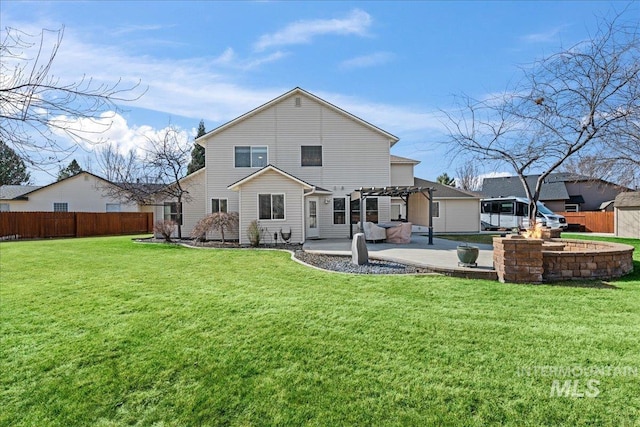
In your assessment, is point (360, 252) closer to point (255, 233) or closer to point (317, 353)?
point (317, 353)

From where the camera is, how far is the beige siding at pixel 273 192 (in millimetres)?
16297

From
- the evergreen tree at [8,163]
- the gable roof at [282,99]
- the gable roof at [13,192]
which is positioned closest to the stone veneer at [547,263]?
the evergreen tree at [8,163]

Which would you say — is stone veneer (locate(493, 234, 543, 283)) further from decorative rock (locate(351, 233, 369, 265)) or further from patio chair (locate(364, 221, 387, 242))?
patio chair (locate(364, 221, 387, 242))

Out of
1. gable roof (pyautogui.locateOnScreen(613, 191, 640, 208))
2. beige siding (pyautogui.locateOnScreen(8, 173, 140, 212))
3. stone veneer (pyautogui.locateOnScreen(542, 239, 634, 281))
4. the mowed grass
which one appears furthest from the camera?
beige siding (pyautogui.locateOnScreen(8, 173, 140, 212))

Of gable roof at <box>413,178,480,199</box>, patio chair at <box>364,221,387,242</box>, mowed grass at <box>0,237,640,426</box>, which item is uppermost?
gable roof at <box>413,178,480,199</box>

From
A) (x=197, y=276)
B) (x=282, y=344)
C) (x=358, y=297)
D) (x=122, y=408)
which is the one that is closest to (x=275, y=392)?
(x=282, y=344)

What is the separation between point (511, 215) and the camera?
2575cm

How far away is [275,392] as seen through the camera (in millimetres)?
3631

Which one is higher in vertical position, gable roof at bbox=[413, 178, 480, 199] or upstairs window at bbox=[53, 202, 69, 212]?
gable roof at bbox=[413, 178, 480, 199]

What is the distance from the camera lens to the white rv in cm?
2447

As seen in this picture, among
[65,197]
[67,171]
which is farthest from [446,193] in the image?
[65,197]

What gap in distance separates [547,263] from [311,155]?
43.4ft

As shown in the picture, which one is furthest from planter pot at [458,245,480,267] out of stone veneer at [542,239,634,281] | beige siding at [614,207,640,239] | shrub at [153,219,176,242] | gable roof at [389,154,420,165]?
beige siding at [614,207,640,239]

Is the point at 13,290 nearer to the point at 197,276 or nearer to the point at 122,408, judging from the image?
the point at 197,276
